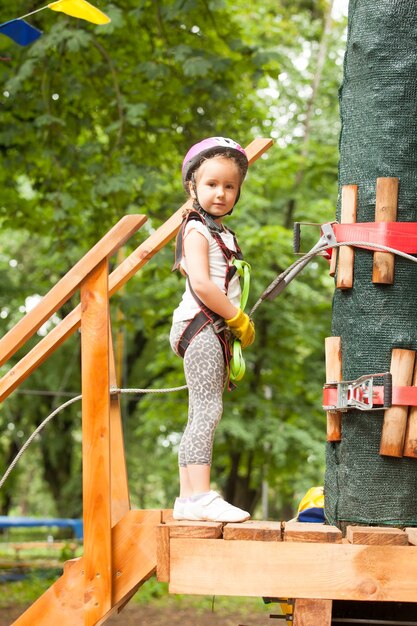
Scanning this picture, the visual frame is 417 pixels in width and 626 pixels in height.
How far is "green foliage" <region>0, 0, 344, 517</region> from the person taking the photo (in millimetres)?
8328

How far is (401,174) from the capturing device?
3.40 m

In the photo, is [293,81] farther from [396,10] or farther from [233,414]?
[396,10]

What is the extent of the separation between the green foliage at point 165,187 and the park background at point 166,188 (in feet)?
0.09

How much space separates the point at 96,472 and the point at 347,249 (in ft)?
3.98

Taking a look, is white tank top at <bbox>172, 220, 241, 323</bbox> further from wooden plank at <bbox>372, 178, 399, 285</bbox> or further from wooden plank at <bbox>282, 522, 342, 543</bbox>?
wooden plank at <bbox>282, 522, 342, 543</bbox>

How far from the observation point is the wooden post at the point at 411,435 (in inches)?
127

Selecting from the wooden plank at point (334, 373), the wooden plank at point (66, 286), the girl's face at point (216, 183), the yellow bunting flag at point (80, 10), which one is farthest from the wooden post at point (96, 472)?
the yellow bunting flag at point (80, 10)

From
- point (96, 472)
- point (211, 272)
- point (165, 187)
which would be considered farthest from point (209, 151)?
point (165, 187)

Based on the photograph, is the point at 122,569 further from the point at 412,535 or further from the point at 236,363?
the point at 412,535

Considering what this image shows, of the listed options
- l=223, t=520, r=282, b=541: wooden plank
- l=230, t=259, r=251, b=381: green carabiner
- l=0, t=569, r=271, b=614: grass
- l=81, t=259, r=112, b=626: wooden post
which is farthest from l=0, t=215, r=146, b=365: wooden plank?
l=0, t=569, r=271, b=614: grass

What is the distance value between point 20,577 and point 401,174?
1061 cm

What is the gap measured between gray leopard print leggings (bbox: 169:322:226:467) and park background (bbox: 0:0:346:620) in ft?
15.1

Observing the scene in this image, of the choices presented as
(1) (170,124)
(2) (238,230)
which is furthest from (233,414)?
(1) (170,124)

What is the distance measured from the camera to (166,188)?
11.2 metres
